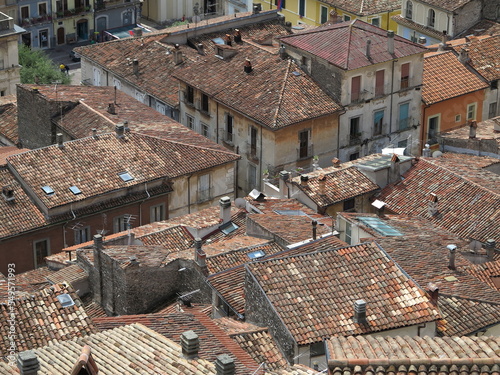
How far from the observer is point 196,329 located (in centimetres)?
A: 3794

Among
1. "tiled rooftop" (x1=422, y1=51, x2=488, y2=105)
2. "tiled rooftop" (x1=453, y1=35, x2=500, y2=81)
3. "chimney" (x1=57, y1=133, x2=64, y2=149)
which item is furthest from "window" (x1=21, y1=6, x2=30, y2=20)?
"chimney" (x1=57, y1=133, x2=64, y2=149)

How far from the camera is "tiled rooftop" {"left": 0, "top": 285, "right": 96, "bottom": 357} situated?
35.7 meters

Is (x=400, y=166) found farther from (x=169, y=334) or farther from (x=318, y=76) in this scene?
(x=169, y=334)

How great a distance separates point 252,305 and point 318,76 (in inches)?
1097

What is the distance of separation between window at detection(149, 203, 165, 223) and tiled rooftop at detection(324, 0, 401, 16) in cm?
3625

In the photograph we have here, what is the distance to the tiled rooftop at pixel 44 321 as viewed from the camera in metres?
35.7

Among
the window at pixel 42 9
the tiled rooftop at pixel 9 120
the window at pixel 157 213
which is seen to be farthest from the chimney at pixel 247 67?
the window at pixel 42 9

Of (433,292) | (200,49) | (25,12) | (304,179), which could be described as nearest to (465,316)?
(433,292)

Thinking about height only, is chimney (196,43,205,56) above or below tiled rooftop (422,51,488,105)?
above

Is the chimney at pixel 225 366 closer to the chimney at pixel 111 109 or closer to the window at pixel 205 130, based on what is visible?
the chimney at pixel 111 109

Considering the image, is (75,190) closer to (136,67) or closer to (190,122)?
(190,122)

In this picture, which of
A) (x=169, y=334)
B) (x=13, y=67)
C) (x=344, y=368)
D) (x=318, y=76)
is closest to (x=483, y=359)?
(x=344, y=368)

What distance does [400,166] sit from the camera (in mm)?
59406

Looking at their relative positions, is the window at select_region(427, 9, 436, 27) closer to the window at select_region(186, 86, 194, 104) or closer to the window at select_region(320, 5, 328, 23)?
the window at select_region(320, 5, 328, 23)
